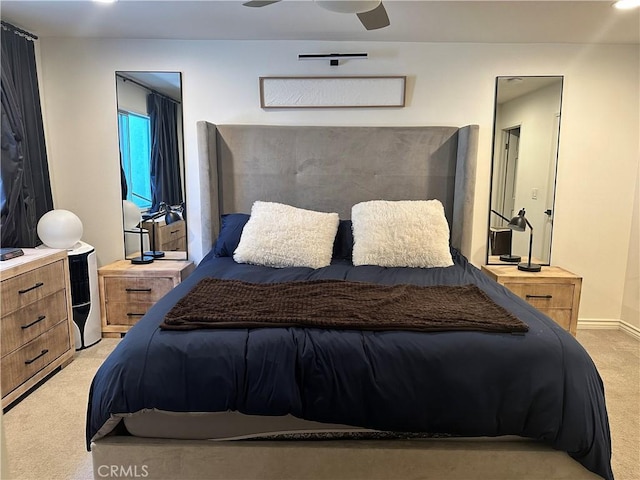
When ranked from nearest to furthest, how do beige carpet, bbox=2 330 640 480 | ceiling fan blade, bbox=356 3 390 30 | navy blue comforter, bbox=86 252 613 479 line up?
navy blue comforter, bbox=86 252 613 479
beige carpet, bbox=2 330 640 480
ceiling fan blade, bbox=356 3 390 30

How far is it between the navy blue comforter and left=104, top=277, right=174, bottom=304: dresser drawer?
1666 mm

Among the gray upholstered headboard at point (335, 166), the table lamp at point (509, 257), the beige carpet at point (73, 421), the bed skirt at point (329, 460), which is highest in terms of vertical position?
the gray upholstered headboard at point (335, 166)

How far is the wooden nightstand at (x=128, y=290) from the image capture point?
3.28 metres

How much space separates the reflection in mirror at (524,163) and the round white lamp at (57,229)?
3134 millimetres

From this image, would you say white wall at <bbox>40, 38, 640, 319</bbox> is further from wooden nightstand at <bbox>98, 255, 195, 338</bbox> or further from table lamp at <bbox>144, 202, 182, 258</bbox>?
wooden nightstand at <bbox>98, 255, 195, 338</bbox>

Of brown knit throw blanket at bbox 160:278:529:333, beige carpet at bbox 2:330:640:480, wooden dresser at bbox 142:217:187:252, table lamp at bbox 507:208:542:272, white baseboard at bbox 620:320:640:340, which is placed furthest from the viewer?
wooden dresser at bbox 142:217:187:252

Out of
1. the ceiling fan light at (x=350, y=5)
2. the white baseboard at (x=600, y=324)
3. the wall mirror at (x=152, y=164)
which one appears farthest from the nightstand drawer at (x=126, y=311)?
the white baseboard at (x=600, y=324)

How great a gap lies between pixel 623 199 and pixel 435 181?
1.52 m

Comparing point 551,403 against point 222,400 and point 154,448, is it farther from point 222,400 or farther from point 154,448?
point 154,448

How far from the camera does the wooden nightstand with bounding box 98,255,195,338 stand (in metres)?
3.28

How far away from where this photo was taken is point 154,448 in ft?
5.48

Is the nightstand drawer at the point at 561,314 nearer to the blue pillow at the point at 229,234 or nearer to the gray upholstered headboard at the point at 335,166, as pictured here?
the gray upholstered headboard at the point at 335,166

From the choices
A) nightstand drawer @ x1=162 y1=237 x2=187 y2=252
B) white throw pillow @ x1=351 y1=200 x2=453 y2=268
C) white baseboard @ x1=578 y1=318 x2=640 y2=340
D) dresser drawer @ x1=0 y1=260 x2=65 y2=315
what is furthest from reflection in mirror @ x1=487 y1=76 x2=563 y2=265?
dresser drawer @ x1=0 y1=260 x2=65 y2=315

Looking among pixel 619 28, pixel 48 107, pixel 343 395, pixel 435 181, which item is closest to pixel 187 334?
pixel 343 395
